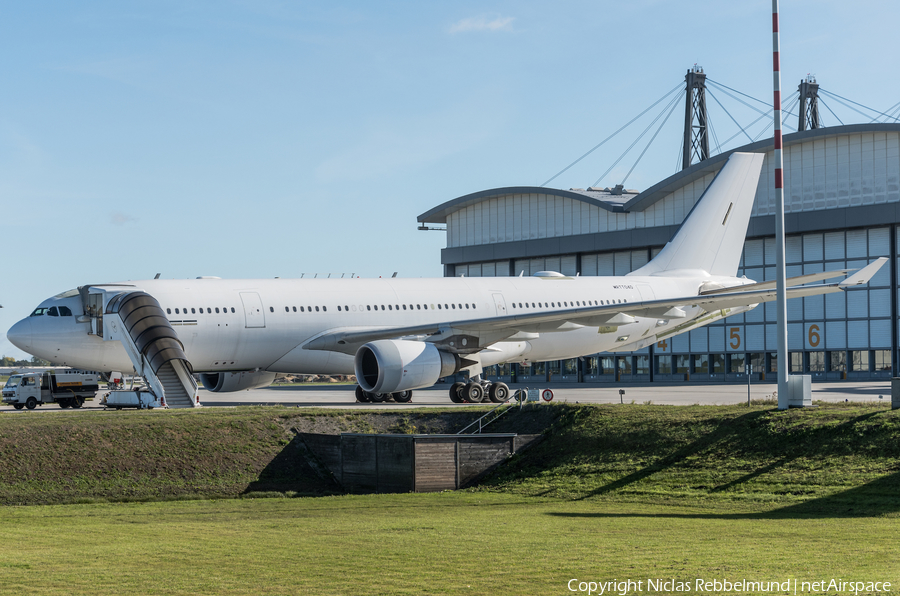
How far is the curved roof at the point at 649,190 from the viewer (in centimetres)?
5681

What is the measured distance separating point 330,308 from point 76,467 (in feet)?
36.8

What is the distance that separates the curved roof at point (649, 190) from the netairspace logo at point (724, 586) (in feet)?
165

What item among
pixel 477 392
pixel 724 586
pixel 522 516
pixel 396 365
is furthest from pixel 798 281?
pixel 724 586

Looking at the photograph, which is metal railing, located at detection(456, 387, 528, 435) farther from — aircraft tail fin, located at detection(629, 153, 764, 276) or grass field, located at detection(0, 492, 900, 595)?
aircraft tail fin, located at detection(629, 153, 764, 276)

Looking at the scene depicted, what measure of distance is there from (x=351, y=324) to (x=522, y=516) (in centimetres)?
1528

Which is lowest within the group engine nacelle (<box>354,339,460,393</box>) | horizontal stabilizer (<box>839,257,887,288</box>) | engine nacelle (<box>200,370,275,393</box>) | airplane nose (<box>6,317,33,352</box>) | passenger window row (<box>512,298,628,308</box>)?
engine nacelle (<box>200,370,275,393</box>)

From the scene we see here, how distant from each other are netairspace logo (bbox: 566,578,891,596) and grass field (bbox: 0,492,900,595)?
22 cm

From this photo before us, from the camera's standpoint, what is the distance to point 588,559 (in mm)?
12938

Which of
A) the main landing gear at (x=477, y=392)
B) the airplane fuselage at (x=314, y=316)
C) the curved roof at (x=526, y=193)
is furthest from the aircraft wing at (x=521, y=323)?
the curved roof at (x=526, y=193)

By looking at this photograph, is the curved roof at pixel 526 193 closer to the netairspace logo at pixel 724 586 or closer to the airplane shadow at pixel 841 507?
the airplane shadow at pixel 841 507

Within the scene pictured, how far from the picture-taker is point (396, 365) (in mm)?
29688

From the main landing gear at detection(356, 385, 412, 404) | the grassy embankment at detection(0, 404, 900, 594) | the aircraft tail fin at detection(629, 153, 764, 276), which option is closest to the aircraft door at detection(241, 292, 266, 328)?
the grassy embankment at detection(0, 404, 900, 594)

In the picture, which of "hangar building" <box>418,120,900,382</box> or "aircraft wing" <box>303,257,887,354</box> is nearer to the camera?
"aircraft wing" <box>303,257,887,354</box>

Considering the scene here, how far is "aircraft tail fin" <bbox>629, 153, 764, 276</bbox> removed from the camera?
4197cm
